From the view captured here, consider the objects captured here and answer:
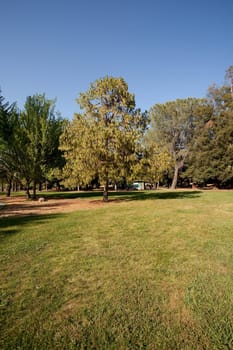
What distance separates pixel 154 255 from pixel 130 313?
1.94 metres

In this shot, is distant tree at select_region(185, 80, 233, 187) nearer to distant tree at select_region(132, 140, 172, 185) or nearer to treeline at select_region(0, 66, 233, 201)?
treeline at select_region(0, 66, 233, 201)

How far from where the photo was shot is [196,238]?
5.46 metres

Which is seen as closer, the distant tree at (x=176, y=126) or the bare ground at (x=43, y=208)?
the bare ground at (x=43, y=208)

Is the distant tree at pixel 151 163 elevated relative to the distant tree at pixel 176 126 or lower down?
lower down

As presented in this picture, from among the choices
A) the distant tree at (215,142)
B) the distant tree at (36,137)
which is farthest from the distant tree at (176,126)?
the distant tree at (36,137)

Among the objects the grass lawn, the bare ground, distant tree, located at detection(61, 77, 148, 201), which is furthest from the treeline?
the grass lawn

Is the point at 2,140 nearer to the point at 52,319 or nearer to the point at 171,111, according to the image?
the point at 52,319

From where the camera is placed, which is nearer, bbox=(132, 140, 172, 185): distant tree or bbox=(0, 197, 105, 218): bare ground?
bbox=(0, 197, 105, 218): bare ground

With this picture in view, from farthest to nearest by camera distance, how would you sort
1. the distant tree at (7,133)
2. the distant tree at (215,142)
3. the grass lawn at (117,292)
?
the distant tree at (215,142), the distant tree at (7,133), the grass lawn at (117,292)

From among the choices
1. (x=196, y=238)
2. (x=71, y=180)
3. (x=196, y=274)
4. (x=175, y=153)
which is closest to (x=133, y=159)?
(x=71, y=180)

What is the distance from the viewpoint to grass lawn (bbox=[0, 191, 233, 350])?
7.01 ft

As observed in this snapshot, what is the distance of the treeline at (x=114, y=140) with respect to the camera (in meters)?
12.8

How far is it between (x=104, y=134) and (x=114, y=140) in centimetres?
83

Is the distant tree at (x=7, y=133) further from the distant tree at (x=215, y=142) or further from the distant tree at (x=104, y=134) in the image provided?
the distant tree at (x=215, y=142)
